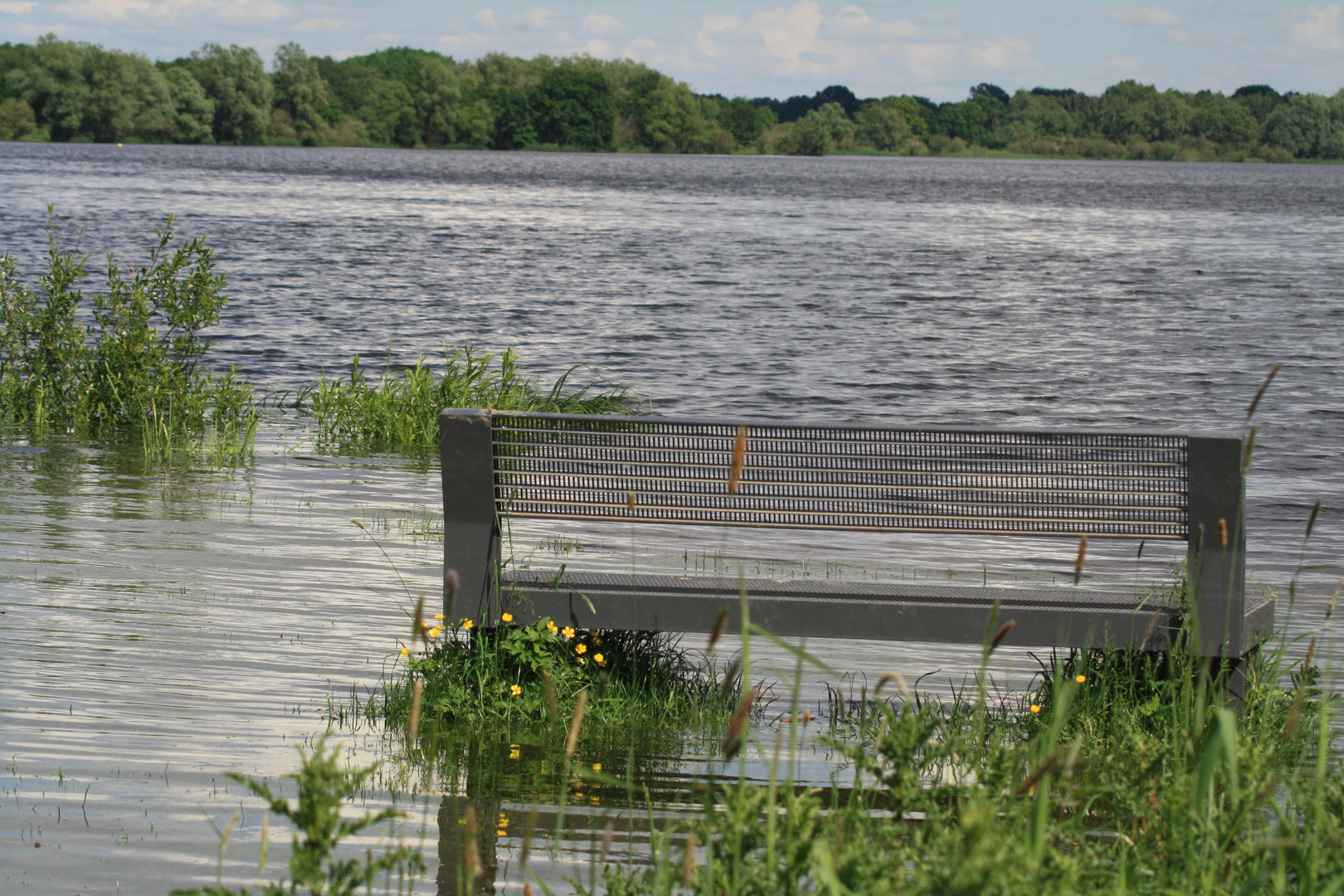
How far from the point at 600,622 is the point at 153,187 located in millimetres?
74310

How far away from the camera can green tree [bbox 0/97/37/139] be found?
140125 millimetres

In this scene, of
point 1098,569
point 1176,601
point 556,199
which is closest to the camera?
point 1176,601

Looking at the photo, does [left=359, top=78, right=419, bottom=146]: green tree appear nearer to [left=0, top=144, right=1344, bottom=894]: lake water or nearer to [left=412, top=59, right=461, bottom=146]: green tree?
[left=412, top=59, right=461, bottom=146]: green tree

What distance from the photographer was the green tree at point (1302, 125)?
609ft

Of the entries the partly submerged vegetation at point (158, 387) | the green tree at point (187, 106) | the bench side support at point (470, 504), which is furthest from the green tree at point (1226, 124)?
the bench side support at point (470, 504)

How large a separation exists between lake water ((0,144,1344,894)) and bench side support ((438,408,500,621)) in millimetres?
594

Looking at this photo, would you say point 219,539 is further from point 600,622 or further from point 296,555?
point 600,622

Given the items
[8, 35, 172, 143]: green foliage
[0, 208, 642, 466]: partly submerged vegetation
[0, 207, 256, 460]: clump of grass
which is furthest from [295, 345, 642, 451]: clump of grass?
[8, 35, 172, 143]: green foliage

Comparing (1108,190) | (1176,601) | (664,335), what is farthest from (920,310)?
(1108,190)

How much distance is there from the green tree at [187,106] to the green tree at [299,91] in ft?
61.6

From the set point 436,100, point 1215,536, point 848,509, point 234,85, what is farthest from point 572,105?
point 1215,536

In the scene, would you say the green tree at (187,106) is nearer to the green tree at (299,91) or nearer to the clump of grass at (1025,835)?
the green tree at (299,91)

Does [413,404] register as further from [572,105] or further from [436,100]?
[572,105]

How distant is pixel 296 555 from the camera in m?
7.87
